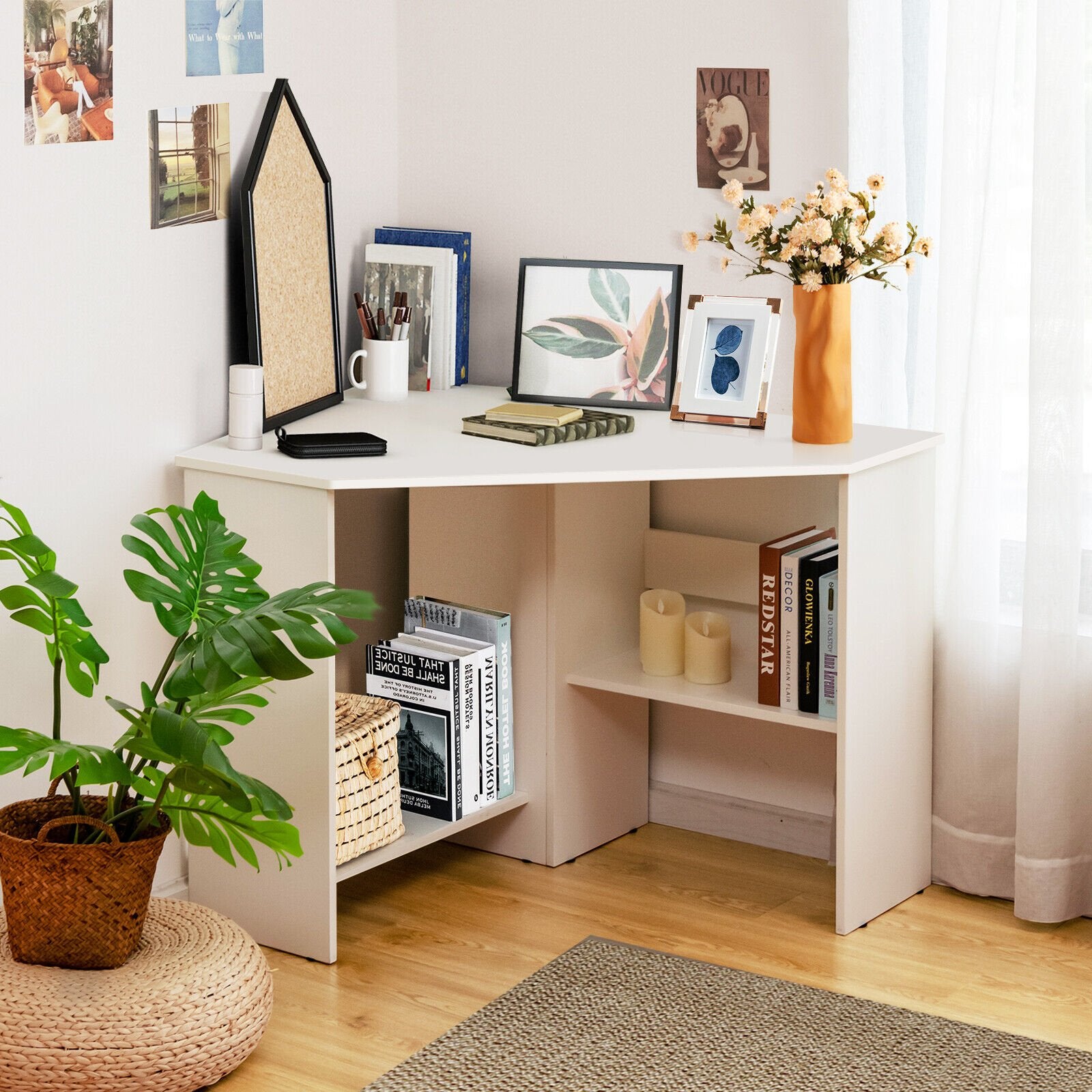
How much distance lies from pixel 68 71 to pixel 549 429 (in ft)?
2.81

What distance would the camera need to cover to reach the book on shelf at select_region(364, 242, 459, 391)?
2943mm

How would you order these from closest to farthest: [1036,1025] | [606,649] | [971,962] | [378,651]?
[1036,1025] → [971,962] → [378,651] → [606,649]

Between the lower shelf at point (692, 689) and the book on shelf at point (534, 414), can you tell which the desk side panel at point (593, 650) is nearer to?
the lower shelf at point (692, 689)

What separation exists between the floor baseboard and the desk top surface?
0.72m

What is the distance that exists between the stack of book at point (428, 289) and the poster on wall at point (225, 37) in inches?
17.3

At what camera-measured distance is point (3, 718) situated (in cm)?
232

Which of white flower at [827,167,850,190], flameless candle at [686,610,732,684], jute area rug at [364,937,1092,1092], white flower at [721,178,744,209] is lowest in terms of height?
jute area rug at [364,937,1092,1092]

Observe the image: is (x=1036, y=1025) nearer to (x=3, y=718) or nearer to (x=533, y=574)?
(x=533, y=574)

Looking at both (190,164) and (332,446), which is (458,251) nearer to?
(190,164)

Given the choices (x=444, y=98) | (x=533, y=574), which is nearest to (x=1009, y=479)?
(x=533, y=574)

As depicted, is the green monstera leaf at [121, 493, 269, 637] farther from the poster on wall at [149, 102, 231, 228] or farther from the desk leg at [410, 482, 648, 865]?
the desk leg at [410, 482, 648, 865]

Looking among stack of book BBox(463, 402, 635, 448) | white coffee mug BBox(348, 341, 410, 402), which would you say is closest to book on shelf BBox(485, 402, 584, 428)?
stack of book BBox(463, 402, 635, 448)

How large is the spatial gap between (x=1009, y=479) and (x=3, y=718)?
61.7 inches

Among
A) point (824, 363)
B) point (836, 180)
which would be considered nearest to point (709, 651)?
point (824, 363)
